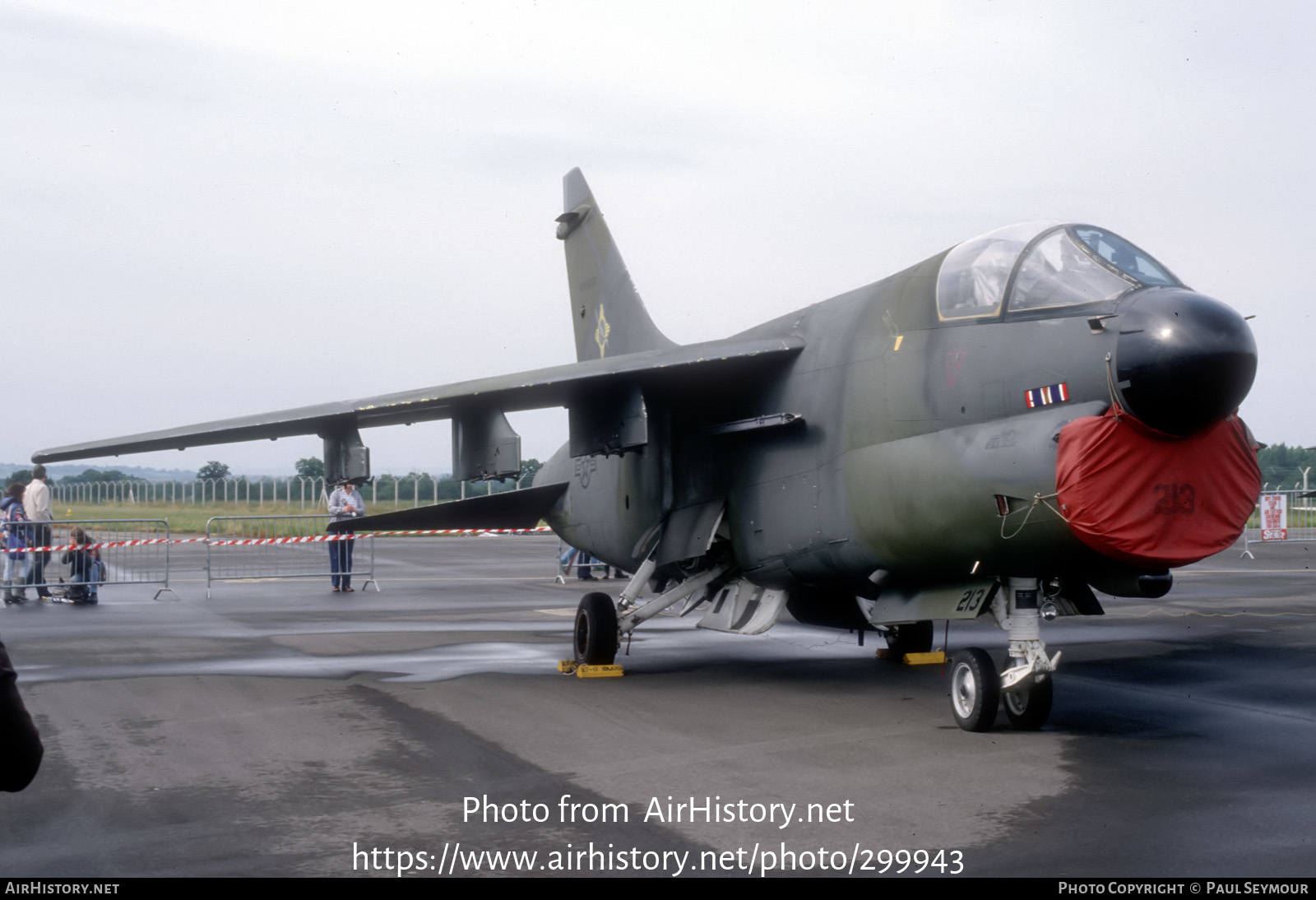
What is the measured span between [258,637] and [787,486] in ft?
24.1

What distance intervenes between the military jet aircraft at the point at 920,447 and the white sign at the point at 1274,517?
2453 centimetres

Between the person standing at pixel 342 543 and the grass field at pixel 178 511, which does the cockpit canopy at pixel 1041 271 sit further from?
the grass field at pixel 178 511

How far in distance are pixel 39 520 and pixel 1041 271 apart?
17509 mm

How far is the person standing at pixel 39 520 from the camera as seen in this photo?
19.4 meters

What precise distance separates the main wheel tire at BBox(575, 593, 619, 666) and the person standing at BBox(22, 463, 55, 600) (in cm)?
1188

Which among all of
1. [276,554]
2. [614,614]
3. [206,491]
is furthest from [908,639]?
[206,491]

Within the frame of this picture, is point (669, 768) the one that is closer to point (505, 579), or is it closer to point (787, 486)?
point (787, 486)

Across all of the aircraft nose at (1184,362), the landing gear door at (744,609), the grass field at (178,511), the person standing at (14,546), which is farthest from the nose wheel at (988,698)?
the grass field at (178,511)

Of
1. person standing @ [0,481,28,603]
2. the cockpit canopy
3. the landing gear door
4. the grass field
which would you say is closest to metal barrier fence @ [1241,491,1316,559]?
the landing gear door

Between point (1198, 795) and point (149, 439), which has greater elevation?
point (149, 439)

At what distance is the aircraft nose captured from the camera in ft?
22.4

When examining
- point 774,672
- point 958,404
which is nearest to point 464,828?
point 958,404

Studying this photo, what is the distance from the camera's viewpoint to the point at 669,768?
7086 mm

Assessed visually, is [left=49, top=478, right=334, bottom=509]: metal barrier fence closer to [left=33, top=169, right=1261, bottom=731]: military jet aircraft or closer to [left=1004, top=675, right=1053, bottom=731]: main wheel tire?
[left=33, top=169, right=1261, bottom=731]: military jet aircraft
